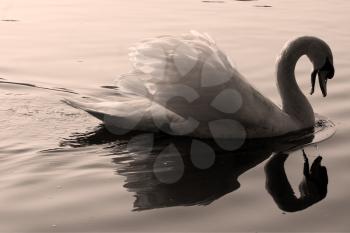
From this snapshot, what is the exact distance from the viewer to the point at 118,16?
14.6 metres

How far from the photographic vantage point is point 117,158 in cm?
729

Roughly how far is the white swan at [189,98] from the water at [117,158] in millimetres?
171

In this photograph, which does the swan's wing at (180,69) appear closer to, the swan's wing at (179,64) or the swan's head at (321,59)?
the swan's wing at (179,64)

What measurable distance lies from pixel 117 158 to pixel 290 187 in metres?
1.52

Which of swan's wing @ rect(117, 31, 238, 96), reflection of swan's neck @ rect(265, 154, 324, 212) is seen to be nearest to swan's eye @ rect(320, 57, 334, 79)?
swan's wing @ rect(117, 31, 238, 96)

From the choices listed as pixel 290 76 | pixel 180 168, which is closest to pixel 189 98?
pixel 180 168

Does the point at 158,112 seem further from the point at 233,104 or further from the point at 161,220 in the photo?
the point at 161,220

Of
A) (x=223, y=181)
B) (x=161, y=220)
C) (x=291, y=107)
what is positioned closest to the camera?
(x=161, y=220)

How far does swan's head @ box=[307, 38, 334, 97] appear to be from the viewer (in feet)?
28.2

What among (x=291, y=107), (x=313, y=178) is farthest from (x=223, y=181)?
(x=291, y=107)

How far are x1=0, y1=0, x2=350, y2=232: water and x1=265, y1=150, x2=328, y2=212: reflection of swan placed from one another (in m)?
0.04

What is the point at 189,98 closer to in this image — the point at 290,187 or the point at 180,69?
the point at 180,69

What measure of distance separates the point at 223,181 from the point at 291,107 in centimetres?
198

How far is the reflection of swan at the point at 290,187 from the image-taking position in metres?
6.39
